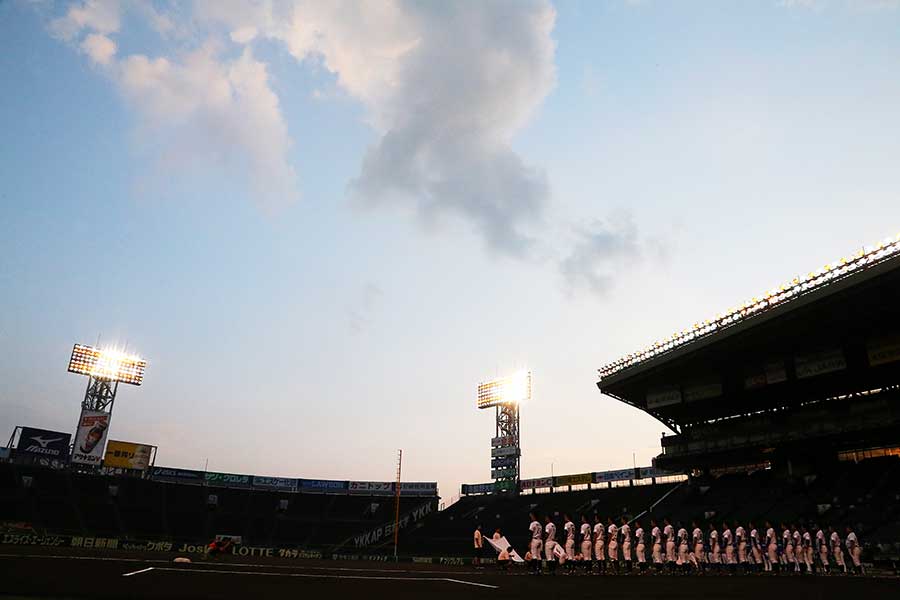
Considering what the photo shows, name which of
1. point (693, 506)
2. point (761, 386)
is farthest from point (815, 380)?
point (693, 506)

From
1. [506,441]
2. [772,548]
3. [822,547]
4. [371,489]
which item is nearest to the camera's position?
[772,548]

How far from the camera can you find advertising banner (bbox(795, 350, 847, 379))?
137 feet

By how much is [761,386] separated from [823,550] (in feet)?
69.6

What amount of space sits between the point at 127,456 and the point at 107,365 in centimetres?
1146

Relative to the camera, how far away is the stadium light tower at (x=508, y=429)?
7425 cm

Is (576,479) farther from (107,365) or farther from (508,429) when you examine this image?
(107,365)

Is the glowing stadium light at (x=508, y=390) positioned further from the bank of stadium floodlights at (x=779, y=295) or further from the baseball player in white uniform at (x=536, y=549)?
the baseball player in white uniform at (x=536, y=549)

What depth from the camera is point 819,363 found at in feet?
141

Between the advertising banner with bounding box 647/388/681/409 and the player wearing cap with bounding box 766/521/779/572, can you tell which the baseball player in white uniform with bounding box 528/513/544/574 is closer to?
the player wearing cap with bounding box 766/521/779/572

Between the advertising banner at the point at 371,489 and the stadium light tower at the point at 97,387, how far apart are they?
3173cm

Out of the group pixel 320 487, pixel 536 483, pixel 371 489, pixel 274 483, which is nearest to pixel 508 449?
pixel 536 483

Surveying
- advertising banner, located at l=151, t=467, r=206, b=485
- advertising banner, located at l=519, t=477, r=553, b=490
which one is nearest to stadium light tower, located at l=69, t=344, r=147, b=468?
advertising banner, located at l=151, t=467, r=206, b=485

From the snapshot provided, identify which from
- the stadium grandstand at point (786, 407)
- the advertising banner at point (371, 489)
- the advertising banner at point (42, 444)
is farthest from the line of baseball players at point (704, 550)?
the advertising banner at point (42, 444)

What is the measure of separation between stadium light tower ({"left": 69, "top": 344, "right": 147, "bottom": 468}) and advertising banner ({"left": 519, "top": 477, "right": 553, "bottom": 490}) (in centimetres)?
5079
